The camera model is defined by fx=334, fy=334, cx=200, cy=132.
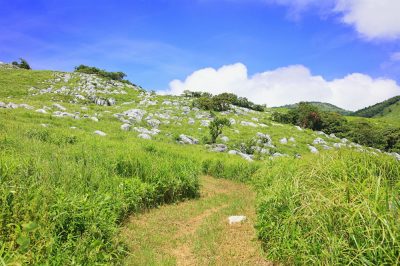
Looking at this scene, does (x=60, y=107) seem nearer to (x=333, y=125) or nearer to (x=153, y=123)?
(x=153, y=123)

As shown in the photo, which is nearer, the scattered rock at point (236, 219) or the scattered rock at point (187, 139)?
the scattered rock at point (236, 219)

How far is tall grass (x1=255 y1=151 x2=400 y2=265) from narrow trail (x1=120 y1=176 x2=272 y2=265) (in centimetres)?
88

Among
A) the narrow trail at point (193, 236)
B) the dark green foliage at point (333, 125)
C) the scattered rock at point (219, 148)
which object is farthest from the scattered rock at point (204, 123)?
the dark green foliage at point (333, 125)

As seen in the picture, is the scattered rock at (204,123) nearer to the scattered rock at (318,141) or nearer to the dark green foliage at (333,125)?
the scattered rock at (318,141)

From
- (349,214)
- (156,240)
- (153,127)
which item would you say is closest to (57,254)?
(156,240)

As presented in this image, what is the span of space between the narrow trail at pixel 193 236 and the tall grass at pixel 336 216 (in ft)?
2.89

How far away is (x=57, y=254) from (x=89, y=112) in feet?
95.3

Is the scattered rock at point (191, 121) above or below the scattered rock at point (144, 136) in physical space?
above

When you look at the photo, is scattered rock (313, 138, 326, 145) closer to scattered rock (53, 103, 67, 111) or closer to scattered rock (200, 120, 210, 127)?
scattered rock (200, 120, 210, 127)

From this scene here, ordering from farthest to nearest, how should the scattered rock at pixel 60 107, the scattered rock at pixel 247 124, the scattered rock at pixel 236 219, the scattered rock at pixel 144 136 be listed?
the scattered rock at pixel 247 124 < the scattered rock at pixel 60 107 < the scattered rock at pixel 144 136 < the scattered rock at pixel 236 219

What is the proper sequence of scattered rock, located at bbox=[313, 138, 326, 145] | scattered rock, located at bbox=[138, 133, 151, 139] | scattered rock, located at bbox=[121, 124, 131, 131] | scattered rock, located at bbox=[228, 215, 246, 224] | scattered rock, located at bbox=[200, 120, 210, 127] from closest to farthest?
scattered rock, located at bbox=[228, 215, 246, 224] → scattered rock, located at bbox=[138, 133, 151, 139] → scattered rock, located at bbox=[121, 124, 131, 131] → scattered rock, located at bbox=[313, 138, 326, 145] → scattered rock, located at bbox=[200, 120, 210, 127]

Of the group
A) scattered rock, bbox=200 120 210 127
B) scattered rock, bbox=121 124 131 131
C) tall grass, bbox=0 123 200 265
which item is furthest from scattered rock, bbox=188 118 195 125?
tall grass, bbox=0 123 200 265

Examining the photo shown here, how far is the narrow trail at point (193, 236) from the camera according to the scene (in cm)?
889

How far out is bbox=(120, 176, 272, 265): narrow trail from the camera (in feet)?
29.2
